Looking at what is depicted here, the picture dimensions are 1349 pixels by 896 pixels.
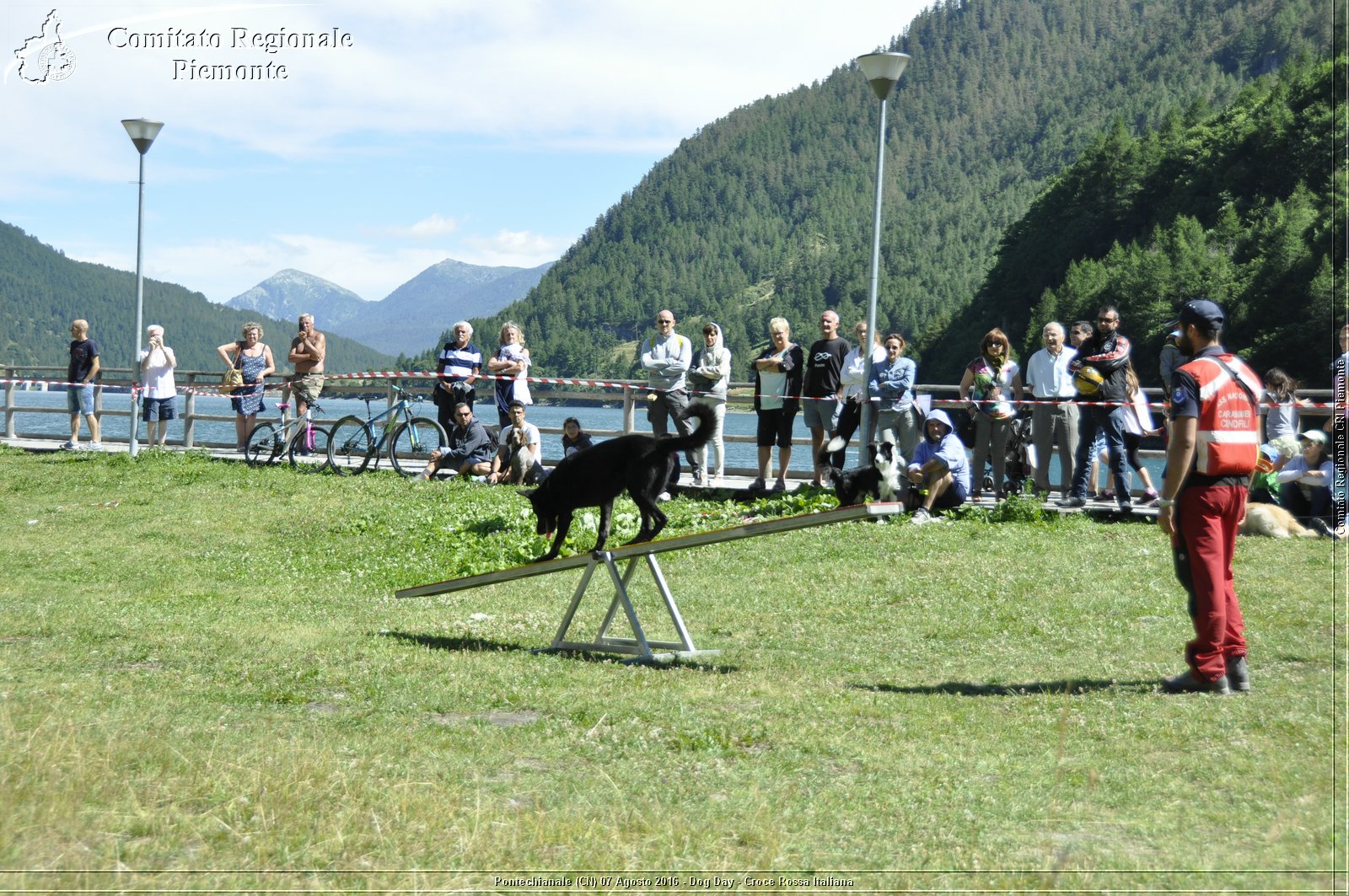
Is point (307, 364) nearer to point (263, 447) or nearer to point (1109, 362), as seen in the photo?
point (263, 447)

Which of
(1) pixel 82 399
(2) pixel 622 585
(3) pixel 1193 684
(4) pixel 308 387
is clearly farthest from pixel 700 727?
(1) pixel 82 399

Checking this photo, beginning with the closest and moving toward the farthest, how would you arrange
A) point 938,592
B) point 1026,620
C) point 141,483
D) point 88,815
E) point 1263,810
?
point 88,815 → point 1263,810 → point 1026,620 → point 938,592 → point 141,483

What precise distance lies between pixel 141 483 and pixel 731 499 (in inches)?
357

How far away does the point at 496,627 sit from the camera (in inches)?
404

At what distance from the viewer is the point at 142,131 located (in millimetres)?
21609

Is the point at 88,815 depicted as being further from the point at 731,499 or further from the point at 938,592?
the point at 731,499

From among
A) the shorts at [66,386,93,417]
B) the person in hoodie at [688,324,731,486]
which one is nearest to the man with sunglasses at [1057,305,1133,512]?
the person in hoodie at [688,324,731,486]

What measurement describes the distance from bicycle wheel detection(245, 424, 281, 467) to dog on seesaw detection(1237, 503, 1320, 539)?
14171 millimetres

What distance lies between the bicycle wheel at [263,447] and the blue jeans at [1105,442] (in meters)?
12.3

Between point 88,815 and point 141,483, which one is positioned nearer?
point 88,815

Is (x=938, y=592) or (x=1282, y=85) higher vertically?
(x=1282, y=85)

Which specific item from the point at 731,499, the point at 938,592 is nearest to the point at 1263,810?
the point at 938,592

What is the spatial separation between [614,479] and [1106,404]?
7.35 meters

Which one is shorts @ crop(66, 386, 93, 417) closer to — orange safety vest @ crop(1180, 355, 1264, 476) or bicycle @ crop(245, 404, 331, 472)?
bicycle @ crop(245, 404, 331, 472)
